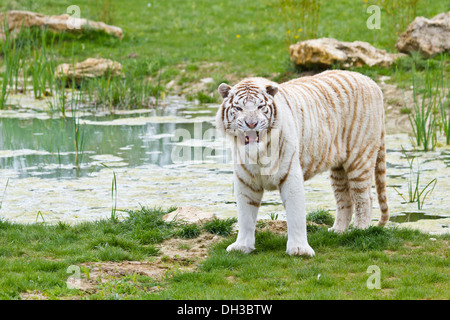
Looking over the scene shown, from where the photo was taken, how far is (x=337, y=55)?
1428 centimetres

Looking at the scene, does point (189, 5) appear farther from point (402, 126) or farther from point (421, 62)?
point (402, 126)

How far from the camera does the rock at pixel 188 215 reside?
6781 millimetres

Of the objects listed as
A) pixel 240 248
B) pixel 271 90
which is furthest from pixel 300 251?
pixel 271 90

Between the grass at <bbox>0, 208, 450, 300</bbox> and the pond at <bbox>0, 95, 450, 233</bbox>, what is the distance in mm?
665

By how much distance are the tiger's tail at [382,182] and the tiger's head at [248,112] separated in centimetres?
162

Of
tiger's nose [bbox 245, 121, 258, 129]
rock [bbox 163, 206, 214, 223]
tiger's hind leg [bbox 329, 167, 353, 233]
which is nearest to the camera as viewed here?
tiger's nose [bbox 245, 121, 258, 129]

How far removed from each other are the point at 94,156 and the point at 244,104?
5.50 meters

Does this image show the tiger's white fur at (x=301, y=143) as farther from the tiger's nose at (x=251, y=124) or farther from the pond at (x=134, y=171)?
the pond at (x=134, y=171)

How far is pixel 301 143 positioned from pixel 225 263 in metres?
1.31

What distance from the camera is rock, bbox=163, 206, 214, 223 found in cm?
678

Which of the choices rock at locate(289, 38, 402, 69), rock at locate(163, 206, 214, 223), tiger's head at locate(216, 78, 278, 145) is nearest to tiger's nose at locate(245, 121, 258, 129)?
tiger's head at locate(216, 78, 278, 145)
